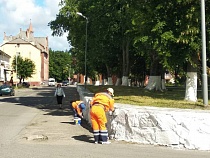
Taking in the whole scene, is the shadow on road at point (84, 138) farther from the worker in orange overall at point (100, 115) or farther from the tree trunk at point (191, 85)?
the tree trunk at point (191, 85)

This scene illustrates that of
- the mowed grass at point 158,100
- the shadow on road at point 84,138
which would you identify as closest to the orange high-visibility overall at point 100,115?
the shadow on road at point 84,138

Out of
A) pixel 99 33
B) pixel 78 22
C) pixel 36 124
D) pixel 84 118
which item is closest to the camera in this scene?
pixel 36 124

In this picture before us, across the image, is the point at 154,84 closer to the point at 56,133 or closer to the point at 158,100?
the point at 158,100

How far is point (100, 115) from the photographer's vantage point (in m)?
10.1

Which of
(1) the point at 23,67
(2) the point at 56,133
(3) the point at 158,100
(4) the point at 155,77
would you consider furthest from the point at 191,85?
(1) the point at 23,67

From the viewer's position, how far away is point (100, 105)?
10219 mm

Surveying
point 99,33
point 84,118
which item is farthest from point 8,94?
point 84,118

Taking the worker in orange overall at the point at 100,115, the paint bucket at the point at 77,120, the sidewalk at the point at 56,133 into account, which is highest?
the worker in orange overall at the point at 100,115

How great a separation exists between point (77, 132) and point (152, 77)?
16713 millimetres

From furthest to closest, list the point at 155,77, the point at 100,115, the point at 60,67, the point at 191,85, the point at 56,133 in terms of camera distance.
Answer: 1. the point at 60,67
2. the point at 155,77
3. the point at 191,85
4. the point at 56,133
5. the point at 100,115

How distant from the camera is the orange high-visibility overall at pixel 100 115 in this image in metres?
10.1

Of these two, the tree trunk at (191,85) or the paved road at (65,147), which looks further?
the tree trunk at (191,85)

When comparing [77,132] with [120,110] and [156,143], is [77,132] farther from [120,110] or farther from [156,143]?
[156,143]

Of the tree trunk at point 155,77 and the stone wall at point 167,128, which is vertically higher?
the tree trunk at point 155,77
